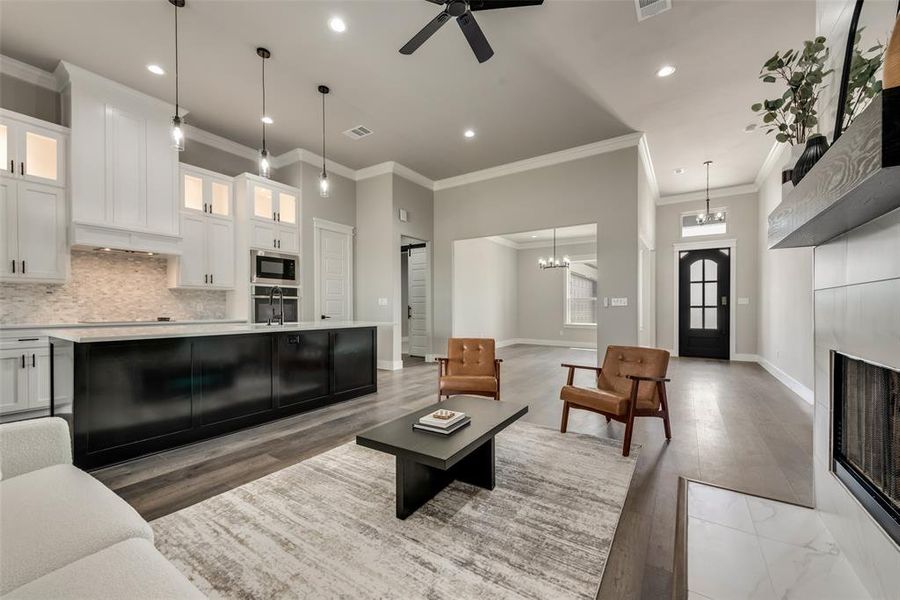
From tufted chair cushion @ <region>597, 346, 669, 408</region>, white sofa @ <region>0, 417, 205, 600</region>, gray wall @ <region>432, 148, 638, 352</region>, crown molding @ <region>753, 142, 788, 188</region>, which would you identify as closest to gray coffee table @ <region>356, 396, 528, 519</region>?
white sofa @ <region>0, 417, 205, 600</region>

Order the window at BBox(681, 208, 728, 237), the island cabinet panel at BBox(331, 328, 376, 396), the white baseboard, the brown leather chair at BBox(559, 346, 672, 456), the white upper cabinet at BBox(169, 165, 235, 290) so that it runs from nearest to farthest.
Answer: the brown leather chair at BBox(559, 346, 672, 456) < the island cabinet panel at BBox(331, 328, 376, 396) < the white baseboard < the white upper cabinet at BBox(169, 165, 235, 290) < the window at BBox(681, 208, 728, 237)

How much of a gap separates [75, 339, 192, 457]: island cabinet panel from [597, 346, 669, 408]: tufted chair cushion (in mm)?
3639

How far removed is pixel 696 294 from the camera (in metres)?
7.52

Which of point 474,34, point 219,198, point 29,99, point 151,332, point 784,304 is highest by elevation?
point 29,99

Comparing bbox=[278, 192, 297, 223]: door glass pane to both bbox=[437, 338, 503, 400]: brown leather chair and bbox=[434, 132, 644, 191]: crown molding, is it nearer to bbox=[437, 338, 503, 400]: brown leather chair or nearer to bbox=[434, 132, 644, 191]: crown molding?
bbox=[434, 132, 644, 191]: crown molding

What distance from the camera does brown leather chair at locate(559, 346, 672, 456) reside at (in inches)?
110

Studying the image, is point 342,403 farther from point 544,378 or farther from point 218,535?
point 544,378

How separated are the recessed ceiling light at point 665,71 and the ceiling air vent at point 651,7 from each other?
0.82 meters

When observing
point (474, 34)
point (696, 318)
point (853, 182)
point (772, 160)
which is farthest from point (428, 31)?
point (696, 318)

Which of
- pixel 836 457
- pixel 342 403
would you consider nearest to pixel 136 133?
pixel 342 403

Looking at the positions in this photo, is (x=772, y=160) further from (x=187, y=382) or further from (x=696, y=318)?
(x=187, y=382)

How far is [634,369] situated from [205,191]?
577 cm

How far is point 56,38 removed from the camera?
336cm

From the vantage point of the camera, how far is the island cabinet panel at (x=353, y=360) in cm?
420
